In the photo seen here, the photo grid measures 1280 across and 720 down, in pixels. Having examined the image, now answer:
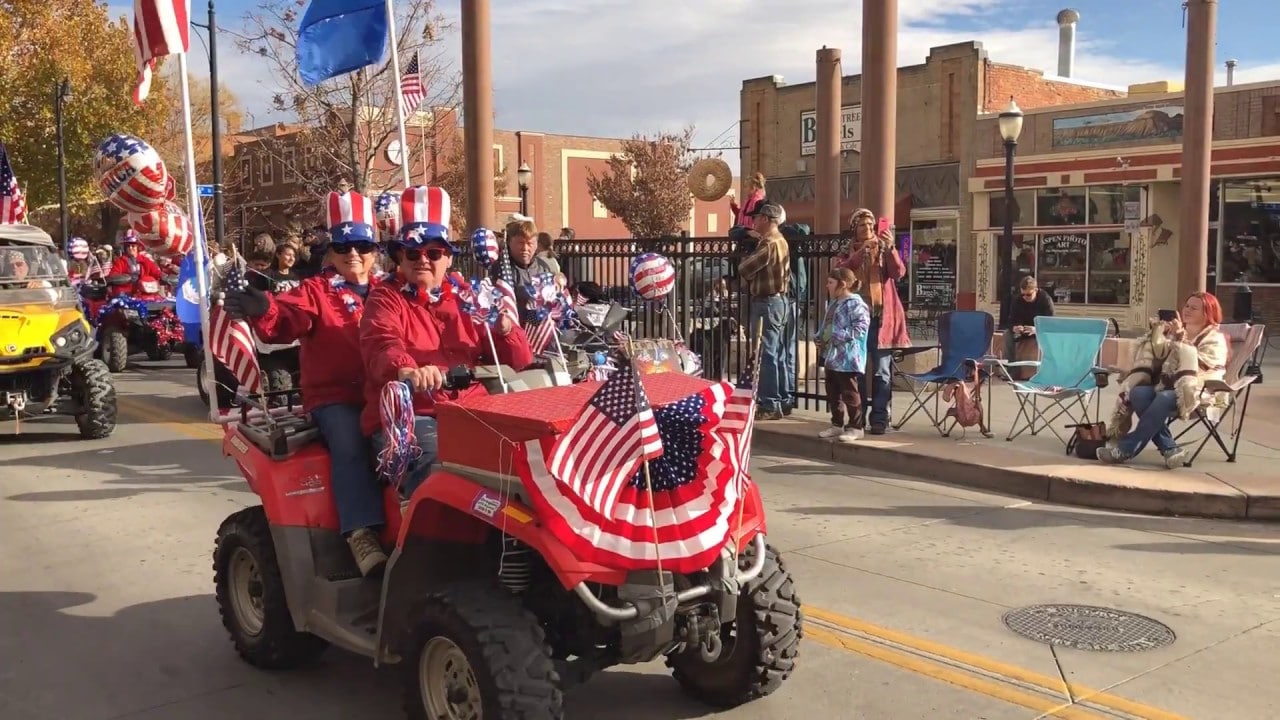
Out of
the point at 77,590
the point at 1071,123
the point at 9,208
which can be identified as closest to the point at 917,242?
the point at 1071,123

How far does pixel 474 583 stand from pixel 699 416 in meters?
0.93

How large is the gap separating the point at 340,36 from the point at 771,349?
5.01 meters

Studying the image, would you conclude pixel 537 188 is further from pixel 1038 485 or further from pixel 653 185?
pixel 1038 485

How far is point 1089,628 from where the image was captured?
546 cm

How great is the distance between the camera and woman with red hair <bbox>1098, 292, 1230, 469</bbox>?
895 cm

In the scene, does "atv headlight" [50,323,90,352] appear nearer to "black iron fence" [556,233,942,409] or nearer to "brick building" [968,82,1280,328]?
"black iron fence" [556,233,942,409]

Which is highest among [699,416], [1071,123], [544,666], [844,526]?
[1071,123]

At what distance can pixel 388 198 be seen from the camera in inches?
316

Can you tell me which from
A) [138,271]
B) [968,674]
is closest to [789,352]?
[968,674]

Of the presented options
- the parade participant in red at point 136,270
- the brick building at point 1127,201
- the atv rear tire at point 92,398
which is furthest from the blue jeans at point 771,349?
the brick building at point 1127,201

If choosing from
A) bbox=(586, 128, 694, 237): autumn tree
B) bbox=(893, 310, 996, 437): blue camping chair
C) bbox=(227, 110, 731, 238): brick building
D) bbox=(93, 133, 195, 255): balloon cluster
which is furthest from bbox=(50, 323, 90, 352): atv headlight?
bbox=(586, 128, 694, 237): autumn tree

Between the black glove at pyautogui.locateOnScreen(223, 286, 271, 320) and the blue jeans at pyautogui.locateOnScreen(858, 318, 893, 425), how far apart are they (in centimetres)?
700

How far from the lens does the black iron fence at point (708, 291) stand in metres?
11.9

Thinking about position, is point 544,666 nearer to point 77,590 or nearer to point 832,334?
point 77,590
